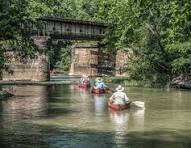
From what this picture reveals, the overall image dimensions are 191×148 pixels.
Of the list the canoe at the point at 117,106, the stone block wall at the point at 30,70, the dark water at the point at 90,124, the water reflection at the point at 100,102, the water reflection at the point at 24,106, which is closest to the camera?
the dark water at the point at 90,124

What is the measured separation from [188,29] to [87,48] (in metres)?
44.6

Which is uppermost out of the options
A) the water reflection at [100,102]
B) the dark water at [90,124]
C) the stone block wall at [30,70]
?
the stone block wall at [30,70]

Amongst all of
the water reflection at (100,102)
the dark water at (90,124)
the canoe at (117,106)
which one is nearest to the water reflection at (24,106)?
the dark water at (90,124)

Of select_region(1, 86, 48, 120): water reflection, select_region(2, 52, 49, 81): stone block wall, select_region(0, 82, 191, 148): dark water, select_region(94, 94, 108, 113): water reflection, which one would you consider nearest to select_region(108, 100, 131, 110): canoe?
select_region(0, 82, 191, 148): dark water

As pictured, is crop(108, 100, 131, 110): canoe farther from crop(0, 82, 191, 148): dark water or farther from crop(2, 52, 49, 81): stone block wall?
crop(2, 52, 49, 81): stone block wall

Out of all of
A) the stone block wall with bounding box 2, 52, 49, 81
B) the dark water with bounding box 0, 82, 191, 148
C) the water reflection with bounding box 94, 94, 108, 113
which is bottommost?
the dark water with bounding box 0, 82, 191, 148

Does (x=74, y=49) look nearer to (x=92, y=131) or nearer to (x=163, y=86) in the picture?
(x=163, y=86)

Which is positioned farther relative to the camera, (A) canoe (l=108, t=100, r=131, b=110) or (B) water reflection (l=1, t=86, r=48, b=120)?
(A) canoe (l=108, t=100, r=131, b=110)

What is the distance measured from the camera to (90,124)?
2803 cm

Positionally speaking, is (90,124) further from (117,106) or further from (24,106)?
(24,106)

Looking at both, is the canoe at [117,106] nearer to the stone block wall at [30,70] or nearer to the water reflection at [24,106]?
the water reflection at [24,106]

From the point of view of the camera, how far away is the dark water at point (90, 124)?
22406 millimetres

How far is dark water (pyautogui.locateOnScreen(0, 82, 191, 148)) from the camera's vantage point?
22406 mm

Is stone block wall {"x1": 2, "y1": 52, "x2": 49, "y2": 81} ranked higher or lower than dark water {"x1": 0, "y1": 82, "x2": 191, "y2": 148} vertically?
higher
